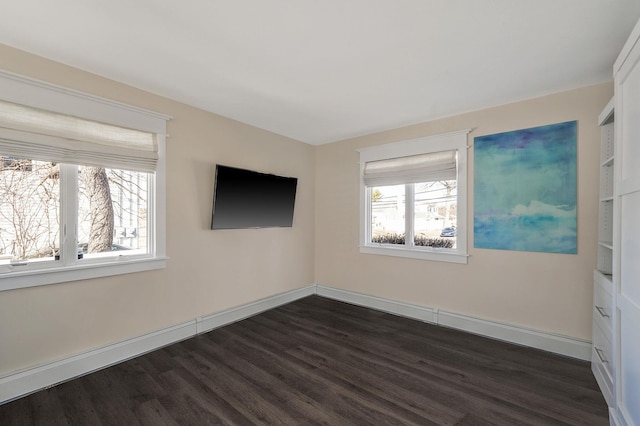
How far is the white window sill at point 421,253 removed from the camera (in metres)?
3.52

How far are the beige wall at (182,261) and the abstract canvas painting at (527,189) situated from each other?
2.64 metres

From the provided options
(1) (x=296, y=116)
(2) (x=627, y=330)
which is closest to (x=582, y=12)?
(2) (x=627, y=330)

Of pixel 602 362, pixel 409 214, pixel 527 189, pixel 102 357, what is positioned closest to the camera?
pixel 602 362

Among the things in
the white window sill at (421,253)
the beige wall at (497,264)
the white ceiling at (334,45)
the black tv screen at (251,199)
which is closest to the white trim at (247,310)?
the beige wall at (497,264)

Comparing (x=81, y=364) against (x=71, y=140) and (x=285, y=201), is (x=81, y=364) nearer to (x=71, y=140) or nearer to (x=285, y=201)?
(x=71, y=140)

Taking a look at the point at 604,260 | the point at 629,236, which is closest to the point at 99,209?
the point at 629,236

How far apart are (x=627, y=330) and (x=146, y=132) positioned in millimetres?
4075

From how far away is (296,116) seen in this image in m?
3.66

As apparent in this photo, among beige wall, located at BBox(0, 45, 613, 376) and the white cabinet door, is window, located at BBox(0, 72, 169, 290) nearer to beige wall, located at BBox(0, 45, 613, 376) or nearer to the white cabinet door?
beige wall, located at BBox(0, 45, 613, 376)

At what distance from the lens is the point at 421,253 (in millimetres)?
3807

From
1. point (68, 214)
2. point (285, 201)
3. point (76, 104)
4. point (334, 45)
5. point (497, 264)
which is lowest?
point (497, 264)

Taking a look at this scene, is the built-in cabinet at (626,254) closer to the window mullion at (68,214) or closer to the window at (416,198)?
the window at (416,198)

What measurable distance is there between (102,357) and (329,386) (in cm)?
206

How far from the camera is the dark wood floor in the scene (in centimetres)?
200
